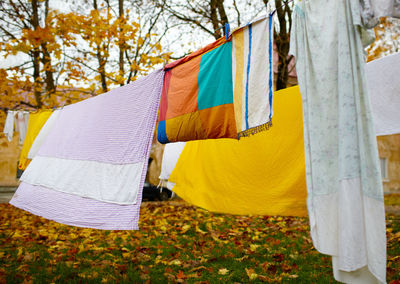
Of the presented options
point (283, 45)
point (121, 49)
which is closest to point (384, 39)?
point (283, 45)

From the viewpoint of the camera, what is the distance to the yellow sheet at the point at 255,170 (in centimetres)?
340

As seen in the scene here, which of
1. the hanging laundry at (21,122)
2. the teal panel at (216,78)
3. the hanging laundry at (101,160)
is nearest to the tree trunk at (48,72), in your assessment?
the hanging laundry at (21,122)

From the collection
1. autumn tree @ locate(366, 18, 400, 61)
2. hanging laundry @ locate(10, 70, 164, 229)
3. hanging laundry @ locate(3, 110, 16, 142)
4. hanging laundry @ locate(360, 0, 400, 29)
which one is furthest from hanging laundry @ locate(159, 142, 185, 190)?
autumn tree @ locate(366, 18, 400, 61)

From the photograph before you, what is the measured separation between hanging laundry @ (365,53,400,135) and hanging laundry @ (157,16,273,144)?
5.01 feet

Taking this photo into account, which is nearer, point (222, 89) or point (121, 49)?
point (222, 89)

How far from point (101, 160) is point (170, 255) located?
1236 millimetres

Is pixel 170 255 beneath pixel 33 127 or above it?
beneath

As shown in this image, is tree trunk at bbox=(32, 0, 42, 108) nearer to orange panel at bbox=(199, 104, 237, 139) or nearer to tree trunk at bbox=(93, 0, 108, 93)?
tree trunk at bbox=(93, 0, 108, 93)

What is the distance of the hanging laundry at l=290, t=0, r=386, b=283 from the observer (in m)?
1.47

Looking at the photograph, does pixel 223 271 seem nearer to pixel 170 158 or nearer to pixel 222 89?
pixel 222 89

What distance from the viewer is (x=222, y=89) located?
2.38 m

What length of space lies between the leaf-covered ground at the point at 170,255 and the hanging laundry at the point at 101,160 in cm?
47

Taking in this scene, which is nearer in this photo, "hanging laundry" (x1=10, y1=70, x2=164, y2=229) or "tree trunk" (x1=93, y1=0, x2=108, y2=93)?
"hanging laundry" (x1=10, y1=70, x2=164, y2=229)

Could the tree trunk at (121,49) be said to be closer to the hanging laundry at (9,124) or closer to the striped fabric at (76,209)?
the hanging laundry at (9,124)
